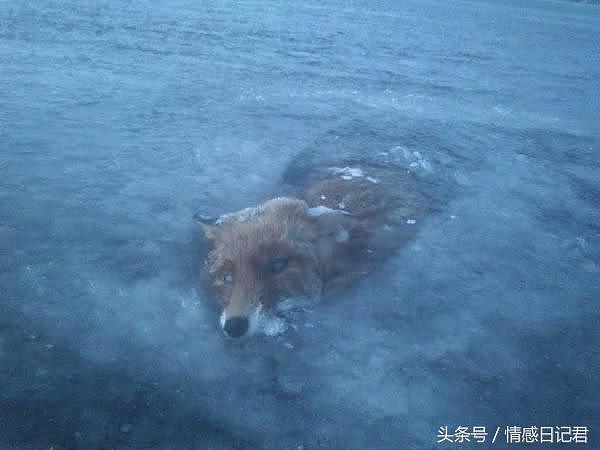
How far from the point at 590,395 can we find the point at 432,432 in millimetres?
1422

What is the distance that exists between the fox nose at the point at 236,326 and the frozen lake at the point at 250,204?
228 millimetres

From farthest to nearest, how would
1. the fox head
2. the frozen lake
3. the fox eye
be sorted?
the fox eye < the fox head < the frozen lake

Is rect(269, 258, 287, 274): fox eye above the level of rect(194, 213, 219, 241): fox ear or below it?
above

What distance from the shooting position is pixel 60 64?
9.79m

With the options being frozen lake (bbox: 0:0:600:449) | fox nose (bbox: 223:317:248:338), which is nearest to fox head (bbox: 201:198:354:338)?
→ fox nose (bbox: 223:317:248:338)

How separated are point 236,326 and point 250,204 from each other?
8.91ft

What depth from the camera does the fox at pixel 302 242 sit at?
4055 mm

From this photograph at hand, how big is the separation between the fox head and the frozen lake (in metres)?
0.28

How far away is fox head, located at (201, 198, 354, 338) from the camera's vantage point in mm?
3941

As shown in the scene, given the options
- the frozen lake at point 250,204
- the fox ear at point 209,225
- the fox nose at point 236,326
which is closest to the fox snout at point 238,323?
the fox nose at point 236,326

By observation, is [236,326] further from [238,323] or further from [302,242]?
[302,242]

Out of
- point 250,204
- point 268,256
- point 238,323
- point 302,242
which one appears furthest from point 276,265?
point 250,204

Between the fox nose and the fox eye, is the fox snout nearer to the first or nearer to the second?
the fox nose

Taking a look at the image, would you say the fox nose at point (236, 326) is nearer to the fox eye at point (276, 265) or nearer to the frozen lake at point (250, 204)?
the frozen lake at point (250, 204)
